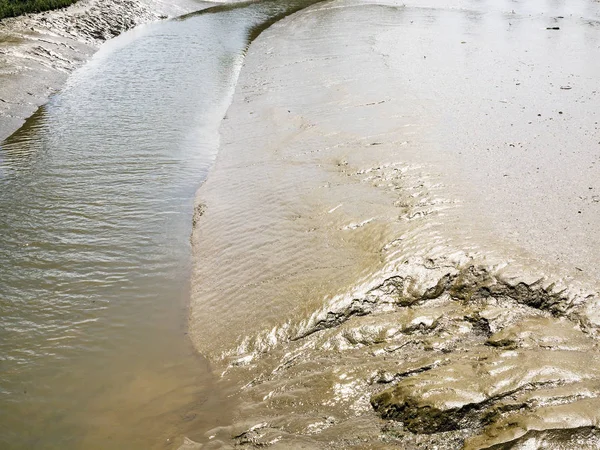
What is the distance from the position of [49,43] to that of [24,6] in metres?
3.76

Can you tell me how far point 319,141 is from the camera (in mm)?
8703

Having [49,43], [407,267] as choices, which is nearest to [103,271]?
[407,267]

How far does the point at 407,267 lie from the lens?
5141 millimetres

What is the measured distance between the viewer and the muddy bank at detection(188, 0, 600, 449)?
3.67 meters

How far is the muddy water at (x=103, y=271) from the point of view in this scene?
4453 millimetres

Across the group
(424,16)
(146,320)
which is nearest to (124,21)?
(424,16)

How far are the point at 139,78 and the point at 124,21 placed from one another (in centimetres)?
877

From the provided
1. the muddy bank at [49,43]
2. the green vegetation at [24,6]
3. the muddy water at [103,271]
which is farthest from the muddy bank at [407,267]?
the green vegetation at [24,6]

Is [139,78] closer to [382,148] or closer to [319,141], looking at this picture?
[319,141]

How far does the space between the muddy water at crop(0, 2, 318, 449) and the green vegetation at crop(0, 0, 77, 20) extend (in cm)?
773

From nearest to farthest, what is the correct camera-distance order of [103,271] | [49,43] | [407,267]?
[407,267] → [103,271] → [49,43]

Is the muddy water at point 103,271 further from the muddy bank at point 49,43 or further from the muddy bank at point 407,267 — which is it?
the muddy bank at point 49,43

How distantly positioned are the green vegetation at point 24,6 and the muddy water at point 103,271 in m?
7.73

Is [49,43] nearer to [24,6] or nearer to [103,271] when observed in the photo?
[24,6]
